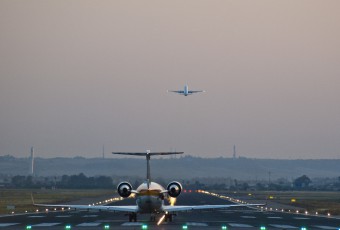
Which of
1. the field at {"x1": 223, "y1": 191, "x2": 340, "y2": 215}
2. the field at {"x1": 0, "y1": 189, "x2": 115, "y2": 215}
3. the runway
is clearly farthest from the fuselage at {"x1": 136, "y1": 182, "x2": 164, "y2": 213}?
the field at {"x1": 223, "y1": 191, "x2": 340, "y2": 215}

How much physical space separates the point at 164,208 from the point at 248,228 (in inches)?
421

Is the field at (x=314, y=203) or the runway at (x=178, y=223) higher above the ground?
the field at (x=314, y=203)

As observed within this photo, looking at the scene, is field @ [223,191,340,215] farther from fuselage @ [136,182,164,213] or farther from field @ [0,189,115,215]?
field @ [0,189,115,215]

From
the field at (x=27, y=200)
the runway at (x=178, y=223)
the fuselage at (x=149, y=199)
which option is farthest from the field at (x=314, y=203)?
the field at (x=27, y=200)

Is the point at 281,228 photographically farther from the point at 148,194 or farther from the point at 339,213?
the point at 339,213

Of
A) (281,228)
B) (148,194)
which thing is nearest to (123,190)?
(148,194)

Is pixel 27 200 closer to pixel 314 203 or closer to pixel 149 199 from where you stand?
pixel 314 203

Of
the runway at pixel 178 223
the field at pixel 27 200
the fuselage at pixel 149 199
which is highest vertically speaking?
the field at pixel 27 200

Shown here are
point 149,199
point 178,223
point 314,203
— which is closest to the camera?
point 149,199

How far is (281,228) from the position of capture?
5766cm

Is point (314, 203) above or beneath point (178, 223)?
above

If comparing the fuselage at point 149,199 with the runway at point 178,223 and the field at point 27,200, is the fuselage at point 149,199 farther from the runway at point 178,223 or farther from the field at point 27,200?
the field at point 27,200

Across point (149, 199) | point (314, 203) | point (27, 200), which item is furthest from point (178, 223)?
point (27, 200)

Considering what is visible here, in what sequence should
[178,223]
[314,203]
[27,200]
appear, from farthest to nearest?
[27,200], [314,203], [178,223]
